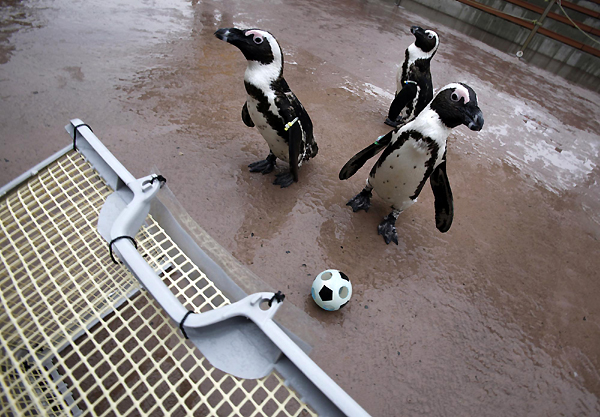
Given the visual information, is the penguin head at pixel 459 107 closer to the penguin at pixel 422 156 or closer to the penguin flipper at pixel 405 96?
the penguin at pixel 422 156

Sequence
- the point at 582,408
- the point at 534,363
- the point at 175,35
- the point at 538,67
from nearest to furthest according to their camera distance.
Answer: the point at 582,408 → the point at 534,363 → the point at 175,35 → the point at 538,67

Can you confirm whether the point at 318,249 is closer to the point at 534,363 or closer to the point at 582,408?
the point at 534,363

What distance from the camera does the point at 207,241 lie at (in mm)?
1343

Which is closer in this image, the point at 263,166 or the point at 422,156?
the point at 422,156

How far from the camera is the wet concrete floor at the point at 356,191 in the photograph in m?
1.62

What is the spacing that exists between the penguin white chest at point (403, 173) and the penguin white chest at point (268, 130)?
58 cm

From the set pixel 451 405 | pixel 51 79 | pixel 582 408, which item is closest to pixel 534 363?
pixel 582 408

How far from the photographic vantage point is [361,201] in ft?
7.22

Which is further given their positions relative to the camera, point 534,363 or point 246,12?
point 246,12

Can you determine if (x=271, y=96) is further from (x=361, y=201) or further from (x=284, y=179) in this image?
(x=361, y=201)

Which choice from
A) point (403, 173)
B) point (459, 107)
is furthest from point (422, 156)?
point (459, 107)

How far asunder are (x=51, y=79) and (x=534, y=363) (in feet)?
12.5

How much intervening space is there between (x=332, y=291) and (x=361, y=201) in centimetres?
80

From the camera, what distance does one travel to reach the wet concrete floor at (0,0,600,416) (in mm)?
1615
